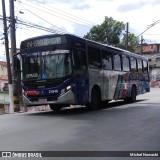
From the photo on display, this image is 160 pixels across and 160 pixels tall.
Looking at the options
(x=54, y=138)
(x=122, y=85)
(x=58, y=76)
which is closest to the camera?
(x=54, y=138)

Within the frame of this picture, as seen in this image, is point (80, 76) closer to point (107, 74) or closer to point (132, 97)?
point (107, 74)

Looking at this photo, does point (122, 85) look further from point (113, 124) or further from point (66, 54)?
point (113, 124)

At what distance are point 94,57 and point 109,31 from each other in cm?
4306

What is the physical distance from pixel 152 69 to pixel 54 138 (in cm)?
5932

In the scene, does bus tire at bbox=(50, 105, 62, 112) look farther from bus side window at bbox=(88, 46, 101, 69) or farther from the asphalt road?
the asphalt road

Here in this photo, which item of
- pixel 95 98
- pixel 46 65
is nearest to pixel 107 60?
pixel 95 98

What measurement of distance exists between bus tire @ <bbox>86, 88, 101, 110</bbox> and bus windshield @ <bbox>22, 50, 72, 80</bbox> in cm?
247

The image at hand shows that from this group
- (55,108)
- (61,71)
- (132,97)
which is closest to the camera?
(61,71)

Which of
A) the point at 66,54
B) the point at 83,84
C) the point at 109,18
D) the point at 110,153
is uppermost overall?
the point at 109,18

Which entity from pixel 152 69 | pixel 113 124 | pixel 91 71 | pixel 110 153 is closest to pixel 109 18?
pixel 152 69

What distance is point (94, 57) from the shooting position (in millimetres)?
16094

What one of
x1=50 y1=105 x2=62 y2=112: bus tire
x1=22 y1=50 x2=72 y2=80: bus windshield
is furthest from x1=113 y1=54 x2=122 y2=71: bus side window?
x1=22 y1=50 x2=72 y2=80: bus windshield

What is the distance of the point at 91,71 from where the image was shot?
15602 mm

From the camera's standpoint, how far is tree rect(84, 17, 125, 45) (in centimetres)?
5834
